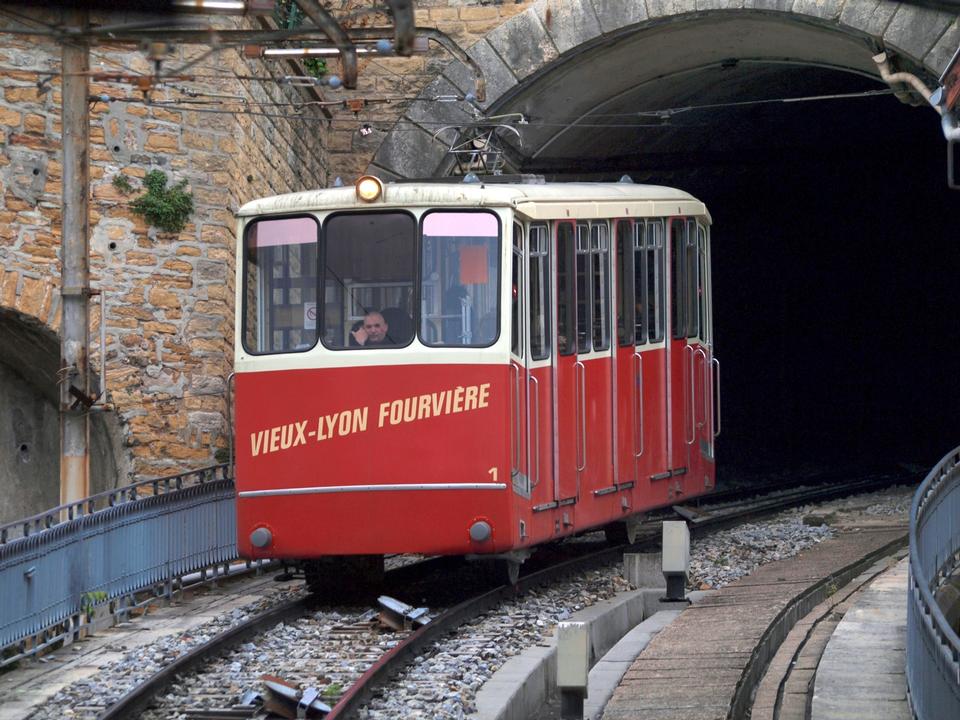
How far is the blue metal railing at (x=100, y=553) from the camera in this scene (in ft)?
33.3

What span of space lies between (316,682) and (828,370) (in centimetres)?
2302

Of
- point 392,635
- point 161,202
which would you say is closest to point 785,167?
point 161,202

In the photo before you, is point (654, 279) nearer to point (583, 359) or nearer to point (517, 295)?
point (583, 359)

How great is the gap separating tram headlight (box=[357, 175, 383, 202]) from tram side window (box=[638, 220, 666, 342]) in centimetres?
315

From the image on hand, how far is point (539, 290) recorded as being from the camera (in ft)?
39.2

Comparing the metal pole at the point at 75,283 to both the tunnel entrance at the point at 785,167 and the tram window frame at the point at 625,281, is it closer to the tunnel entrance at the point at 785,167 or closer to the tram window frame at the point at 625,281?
the tram window frame at the point at 625,281

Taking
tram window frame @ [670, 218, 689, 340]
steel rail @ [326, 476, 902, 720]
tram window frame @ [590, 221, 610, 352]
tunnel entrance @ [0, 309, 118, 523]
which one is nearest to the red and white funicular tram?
steel rail @ [326, 476, 902, 720]

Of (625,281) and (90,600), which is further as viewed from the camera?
(625,281)

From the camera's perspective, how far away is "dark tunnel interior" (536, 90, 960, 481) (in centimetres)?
2636

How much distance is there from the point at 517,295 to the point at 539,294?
50 cm

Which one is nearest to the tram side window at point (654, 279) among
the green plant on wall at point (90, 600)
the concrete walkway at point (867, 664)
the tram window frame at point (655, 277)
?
the tram window frame at point (655, 277)

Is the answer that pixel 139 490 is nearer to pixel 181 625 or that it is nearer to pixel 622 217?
pixel 181 625

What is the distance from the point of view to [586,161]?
876 inches

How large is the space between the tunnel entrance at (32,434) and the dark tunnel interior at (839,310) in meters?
12.4
